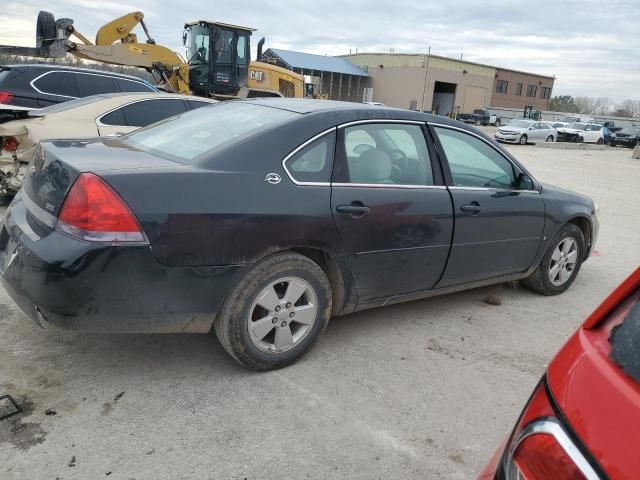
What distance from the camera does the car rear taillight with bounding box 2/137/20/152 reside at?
19.0ft

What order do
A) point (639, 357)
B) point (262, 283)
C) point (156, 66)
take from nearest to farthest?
point (639, 357), point (262, 283), point (156, 66)

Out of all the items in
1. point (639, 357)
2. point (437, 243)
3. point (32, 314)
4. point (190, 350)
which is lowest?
point (190, 350)

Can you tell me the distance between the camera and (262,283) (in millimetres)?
2908

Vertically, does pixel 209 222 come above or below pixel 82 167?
below

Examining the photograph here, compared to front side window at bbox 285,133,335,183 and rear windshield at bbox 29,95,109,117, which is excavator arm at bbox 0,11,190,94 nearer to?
rear windshield at bbox 29,95,109,117

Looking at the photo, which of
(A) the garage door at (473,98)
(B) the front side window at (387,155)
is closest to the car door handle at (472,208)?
(B) the front side window at (387,155)

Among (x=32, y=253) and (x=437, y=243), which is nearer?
(x=32, y=253)

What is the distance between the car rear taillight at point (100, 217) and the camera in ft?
8.20

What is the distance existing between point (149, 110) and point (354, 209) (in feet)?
14.0

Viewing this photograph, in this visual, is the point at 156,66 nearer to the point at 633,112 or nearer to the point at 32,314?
the point at 32,314

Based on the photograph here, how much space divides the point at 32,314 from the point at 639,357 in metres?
2.58

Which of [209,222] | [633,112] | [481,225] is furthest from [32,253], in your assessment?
[633,112]

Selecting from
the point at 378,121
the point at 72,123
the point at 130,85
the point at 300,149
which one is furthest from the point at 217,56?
the point at 300,149

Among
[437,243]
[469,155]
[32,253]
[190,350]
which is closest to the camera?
[32,253]
